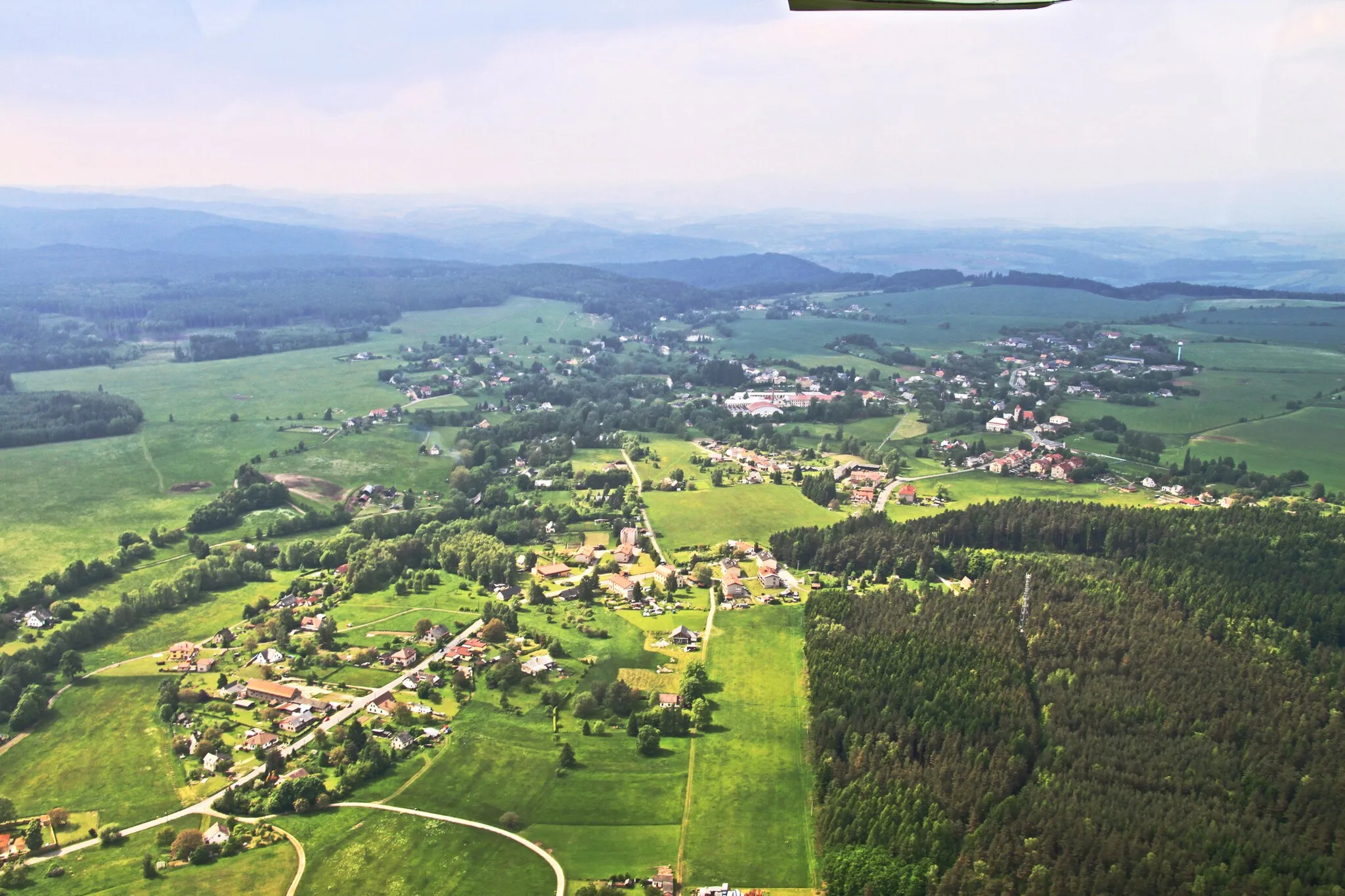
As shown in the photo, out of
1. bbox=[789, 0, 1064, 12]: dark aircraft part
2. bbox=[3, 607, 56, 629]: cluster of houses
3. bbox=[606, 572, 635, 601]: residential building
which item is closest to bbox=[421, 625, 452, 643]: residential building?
bbox=[606, 572, 635, 601]: residential building

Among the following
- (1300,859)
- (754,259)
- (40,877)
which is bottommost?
(40,877)

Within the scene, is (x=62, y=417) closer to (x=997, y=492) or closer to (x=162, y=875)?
(x=162, y=875)

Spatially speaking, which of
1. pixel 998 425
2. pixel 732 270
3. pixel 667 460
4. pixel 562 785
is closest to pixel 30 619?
pixel 562 785

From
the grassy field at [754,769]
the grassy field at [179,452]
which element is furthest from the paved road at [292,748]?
the grassy field at [179,452]

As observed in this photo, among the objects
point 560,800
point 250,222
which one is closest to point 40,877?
point 560,800

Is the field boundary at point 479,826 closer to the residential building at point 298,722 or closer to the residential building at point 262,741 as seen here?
the residential building at point 262,741

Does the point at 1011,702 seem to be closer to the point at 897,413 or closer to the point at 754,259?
the point at 897,413
